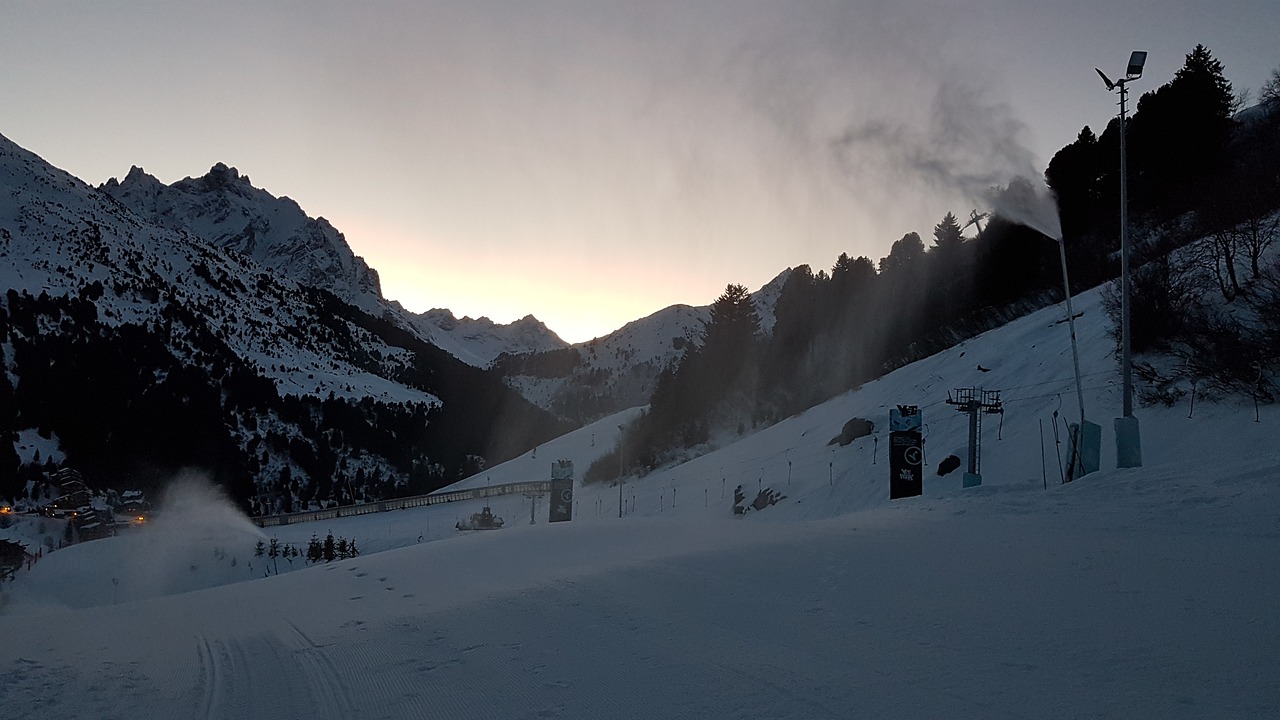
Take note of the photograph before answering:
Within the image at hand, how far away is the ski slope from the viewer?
600 cm

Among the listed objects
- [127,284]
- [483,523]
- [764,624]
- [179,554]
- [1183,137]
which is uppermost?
[127,284]

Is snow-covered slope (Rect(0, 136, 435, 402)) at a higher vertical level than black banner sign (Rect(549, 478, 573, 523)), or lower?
higher

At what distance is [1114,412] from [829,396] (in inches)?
1598

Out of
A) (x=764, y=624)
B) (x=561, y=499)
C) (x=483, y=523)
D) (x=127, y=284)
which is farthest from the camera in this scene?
(x=127, y=284)

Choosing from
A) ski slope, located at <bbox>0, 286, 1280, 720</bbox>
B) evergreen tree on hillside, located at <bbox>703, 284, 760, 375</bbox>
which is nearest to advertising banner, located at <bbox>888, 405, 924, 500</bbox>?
ski slope, located at <bbox>0, 286, 1280, 720</bbox>

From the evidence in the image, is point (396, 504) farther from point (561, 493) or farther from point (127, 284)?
point (127, 284)

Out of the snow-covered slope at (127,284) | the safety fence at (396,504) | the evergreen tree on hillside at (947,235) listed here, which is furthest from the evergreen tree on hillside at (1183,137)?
the snow-covered slope at (127,284)

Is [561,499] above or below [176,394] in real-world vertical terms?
below

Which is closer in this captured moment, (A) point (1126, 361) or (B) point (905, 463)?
(A) point (1126, 361)

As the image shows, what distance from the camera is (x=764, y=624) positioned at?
328 inches

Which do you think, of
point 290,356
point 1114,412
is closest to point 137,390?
point 290,356

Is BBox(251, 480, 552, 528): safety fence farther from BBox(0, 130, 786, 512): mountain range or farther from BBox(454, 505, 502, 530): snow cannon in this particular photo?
BBox(0, 130, 786, 512): mountain range

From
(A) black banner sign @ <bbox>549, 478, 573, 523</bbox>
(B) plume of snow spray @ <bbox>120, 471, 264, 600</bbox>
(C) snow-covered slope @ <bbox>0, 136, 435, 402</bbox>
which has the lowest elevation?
(B) plume of snow spray @ <bbox>120, 471, 264, 600</bbox>

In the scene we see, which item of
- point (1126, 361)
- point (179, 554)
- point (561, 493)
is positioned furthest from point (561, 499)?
point (179, 554)
